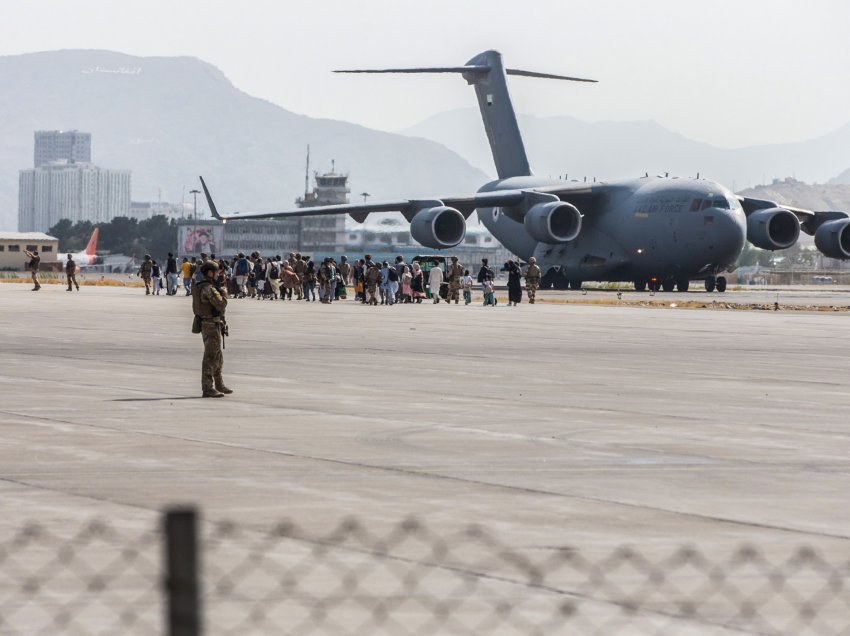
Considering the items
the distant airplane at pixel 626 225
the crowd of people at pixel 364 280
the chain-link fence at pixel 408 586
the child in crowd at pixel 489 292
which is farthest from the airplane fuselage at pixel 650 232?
the chain-link fence at pixel 408 586

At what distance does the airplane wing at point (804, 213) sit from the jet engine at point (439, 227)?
42.1ft

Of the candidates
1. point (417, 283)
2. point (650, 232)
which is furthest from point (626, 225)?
point (417, 283)

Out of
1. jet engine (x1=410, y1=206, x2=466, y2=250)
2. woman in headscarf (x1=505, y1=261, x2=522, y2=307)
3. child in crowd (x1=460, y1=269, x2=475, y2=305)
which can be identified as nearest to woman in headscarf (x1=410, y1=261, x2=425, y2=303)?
child in crowd (x1=460, y1=269, x2=475, y2=305)

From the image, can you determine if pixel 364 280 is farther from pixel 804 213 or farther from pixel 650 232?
pixel 804 213

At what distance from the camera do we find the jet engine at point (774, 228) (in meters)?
62.9

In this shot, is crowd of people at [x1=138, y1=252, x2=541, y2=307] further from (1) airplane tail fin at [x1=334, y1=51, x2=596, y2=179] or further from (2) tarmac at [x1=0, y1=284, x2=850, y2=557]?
(2) tarmac at [x1=0, y1=284, x2=850, y2=557]

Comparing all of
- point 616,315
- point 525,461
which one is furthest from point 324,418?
point 616,315

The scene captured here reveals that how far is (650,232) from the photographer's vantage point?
6072 cm

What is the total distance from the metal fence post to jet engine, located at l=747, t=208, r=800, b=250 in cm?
6040

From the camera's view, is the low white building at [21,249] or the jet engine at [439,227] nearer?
the jet engine at [439,227]

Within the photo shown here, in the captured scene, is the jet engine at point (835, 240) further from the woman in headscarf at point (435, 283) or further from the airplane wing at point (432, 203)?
the woman in headscarf at point (435, 283)

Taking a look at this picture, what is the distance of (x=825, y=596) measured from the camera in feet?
26.2

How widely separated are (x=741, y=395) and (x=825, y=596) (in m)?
12.1

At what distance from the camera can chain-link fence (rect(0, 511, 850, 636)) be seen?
7.34m
